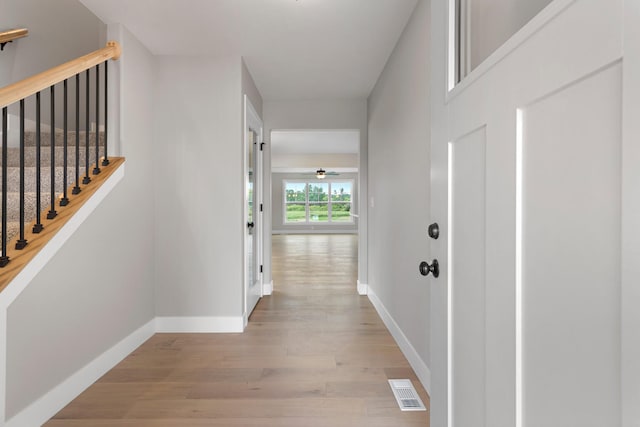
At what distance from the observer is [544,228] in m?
0.70

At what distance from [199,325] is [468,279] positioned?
8.98 feet

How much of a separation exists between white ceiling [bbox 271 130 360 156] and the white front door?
605 centimetres

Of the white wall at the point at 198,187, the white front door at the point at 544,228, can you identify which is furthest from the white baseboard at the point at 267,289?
the white front door at the point at 544,228

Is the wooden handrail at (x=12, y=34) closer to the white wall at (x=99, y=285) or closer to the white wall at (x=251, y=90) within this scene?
the white wall at (x=99, y=285)

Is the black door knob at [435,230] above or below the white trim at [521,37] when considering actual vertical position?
below

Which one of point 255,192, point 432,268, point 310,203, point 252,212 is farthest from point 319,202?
point 432,268

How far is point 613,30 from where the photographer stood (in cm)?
53

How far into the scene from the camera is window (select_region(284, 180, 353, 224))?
44.1 ft

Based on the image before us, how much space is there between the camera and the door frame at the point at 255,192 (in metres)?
3.26

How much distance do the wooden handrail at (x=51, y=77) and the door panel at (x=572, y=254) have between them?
201cm

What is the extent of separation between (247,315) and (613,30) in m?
3.35

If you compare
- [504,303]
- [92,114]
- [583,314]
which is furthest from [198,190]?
[583,314]

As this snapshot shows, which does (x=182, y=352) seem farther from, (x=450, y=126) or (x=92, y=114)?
(x=450, y=126)

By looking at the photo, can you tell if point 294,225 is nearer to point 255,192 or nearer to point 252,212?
point 255,192
